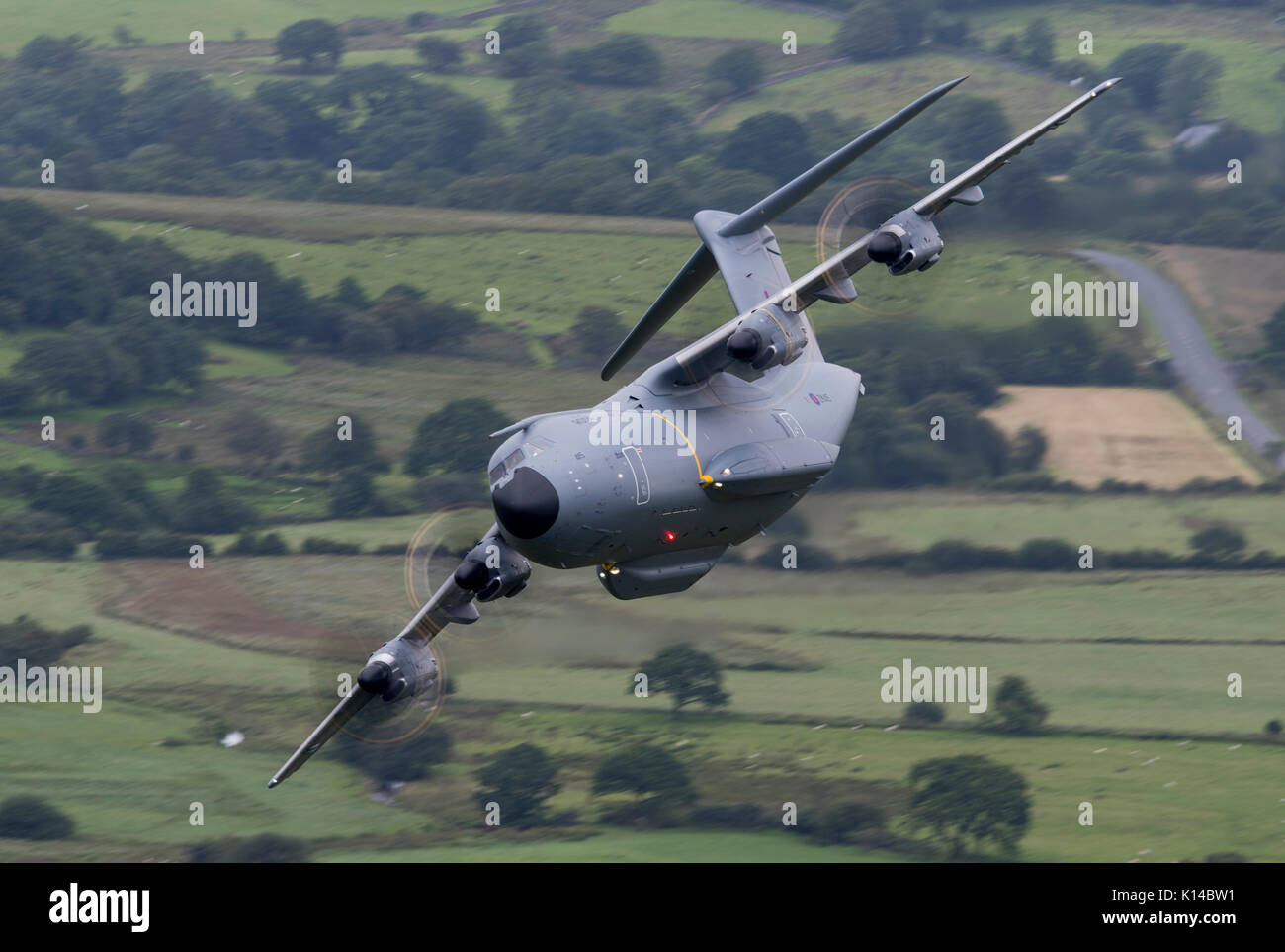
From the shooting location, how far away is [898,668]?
251 ft

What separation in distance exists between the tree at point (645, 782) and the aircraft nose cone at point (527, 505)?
39.5 metres

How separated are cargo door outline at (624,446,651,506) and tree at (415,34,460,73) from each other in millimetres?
138253

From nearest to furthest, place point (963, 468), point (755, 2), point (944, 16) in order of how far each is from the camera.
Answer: point (963, 468)
point (944, 16)
point (755, 2)

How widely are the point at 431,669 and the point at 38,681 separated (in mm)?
45146

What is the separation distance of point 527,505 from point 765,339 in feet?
19.2

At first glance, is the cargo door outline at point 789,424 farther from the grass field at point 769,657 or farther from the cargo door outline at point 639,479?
the grass field at point 769,657

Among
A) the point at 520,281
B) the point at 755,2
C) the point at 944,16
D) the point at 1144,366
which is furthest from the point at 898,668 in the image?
the point at 755,2

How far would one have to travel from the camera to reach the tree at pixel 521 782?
Answer: 73750mm

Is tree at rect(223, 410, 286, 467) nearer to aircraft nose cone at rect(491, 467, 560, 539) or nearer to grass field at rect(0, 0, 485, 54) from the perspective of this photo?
aircraft nose cone at rect(491, 467, 560, 539)

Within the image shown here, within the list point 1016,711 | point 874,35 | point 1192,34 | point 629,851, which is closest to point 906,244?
point 629,851

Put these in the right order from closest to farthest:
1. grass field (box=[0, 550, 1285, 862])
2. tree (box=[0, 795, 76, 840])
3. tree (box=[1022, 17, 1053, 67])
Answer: grass field (box=[0, 550, 1285, 862]), tree (box=[0, 795, 76, 840]), tree (box=[1022, 17, 1053, 67])

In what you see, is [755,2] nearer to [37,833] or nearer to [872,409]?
[872,409]

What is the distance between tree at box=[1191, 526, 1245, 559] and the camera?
283 feet

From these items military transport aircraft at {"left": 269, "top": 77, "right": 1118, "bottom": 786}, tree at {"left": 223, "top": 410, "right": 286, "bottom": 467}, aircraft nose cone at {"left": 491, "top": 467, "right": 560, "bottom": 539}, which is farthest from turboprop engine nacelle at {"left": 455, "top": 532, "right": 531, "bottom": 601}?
tree at {"left": 223, "top": 410, "right": 286, "bottom": 467}
